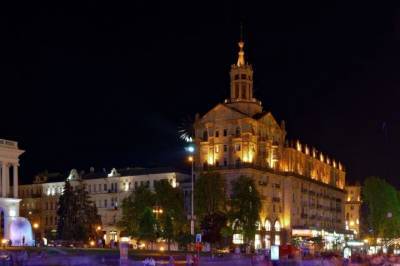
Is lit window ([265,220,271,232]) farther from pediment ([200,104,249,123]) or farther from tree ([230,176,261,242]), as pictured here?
tree ([230,176,261,242])

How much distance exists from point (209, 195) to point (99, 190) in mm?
43734

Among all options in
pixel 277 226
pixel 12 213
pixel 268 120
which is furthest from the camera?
pixel 268 120

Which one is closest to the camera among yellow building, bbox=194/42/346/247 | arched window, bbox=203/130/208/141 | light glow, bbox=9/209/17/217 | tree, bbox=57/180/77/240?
tree, bbox=57/180/77/240

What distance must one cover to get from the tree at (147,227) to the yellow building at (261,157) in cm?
2142

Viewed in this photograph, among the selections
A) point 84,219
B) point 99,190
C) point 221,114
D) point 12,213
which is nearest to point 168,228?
point 84,219

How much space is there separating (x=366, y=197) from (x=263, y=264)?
92.0 metres

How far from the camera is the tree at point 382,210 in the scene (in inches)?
5669

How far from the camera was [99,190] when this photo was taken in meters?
162

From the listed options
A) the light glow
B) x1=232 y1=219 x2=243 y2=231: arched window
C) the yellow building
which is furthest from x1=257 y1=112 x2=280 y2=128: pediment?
the light glow

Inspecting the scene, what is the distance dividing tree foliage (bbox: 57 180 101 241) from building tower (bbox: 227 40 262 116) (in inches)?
1633

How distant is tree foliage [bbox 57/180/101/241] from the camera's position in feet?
380

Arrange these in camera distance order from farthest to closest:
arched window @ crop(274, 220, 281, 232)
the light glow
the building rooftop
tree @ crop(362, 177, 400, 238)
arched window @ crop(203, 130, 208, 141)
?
the building rooftop
arched window @ crop(203, 130, 208, 141)
arched window @ crop(274, 220, 281, 232)
tree @ crop(362, 177, 400, 238)
the light glow

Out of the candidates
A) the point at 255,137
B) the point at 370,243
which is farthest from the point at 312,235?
the point at 255,137

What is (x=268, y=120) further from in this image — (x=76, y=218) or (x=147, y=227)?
(x=76, y=218)
